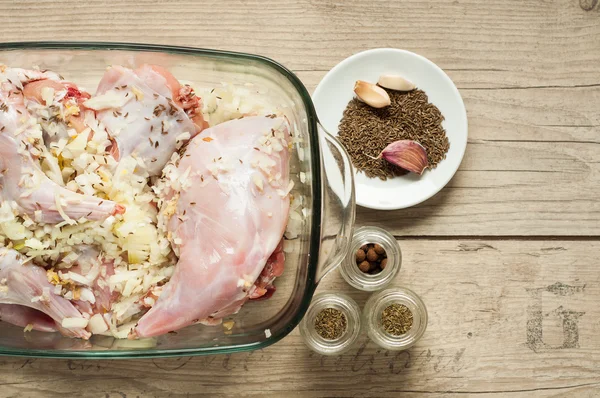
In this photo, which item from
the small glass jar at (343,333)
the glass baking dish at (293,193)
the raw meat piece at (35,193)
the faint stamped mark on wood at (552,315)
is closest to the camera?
the raw meat piece at (35,193)

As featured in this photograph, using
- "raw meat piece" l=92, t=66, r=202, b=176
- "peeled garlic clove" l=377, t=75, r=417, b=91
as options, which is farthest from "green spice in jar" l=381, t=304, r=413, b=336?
"raw meat piece" l=92, t=66, r=202, b=176

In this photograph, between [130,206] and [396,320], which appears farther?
[396,320]

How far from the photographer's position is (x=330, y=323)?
5.53ft

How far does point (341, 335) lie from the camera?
5.53ft

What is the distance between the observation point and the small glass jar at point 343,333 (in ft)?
5.50

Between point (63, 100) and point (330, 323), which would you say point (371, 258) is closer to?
point (330, 323)

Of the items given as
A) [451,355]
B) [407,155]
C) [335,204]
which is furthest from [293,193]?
[451,355]

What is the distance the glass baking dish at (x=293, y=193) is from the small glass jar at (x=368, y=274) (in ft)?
0.79

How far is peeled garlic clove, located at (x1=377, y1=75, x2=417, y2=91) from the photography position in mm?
1753

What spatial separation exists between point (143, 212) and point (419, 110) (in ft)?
2.87

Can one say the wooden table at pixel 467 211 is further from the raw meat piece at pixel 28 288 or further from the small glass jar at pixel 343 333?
the raw meat piece at pixel 28 288

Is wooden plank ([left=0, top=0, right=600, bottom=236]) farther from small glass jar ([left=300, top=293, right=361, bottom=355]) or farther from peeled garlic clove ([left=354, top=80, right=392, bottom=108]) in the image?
small glass jar ([left=300, top=293, right=361, bottom=355])

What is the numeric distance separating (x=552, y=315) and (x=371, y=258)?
1.96 feet

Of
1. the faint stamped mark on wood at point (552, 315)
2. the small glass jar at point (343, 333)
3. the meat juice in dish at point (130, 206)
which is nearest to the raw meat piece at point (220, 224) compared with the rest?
the meat juice in dish at point (130, 206)
